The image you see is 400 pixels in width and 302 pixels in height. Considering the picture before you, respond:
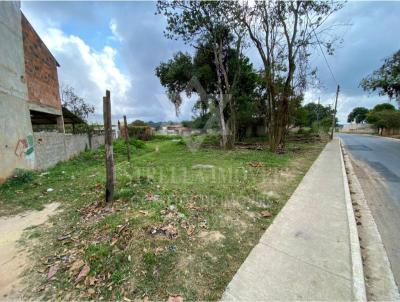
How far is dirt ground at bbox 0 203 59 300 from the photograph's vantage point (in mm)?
2127

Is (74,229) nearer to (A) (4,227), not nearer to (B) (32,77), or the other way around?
(A) (4,227)

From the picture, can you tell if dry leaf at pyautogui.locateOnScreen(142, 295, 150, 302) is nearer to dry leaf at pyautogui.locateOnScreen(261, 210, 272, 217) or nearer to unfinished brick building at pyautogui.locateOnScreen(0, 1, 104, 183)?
dry leaf at pyautogui.locateOnScreen(261, 210, 272, 217)

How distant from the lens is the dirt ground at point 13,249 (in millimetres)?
2127

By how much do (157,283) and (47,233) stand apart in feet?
7.43

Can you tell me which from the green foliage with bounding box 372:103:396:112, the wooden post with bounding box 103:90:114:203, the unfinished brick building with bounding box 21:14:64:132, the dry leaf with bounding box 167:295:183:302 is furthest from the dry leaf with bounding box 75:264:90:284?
the green foliage with bounding box 372:103:396:112

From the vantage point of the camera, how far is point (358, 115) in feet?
230

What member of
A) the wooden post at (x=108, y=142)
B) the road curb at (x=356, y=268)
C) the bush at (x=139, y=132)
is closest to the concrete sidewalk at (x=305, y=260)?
the road curb at (x=356, y=268)

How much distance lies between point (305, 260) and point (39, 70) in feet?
36.2

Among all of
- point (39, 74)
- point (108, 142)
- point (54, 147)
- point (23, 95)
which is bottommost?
point (54, 147)

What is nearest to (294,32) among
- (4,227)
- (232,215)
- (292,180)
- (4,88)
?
(292,180)

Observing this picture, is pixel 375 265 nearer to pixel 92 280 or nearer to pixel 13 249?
pixel 92 280

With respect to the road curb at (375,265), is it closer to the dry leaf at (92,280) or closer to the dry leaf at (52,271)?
the dry leaf at (92,280)

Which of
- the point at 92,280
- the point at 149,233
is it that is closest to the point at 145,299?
the point at 92,280

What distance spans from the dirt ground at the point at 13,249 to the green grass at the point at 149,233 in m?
0.14
